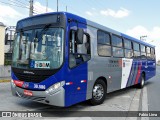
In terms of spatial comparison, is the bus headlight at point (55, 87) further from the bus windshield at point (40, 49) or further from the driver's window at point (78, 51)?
the driver's window at point (78, 51)

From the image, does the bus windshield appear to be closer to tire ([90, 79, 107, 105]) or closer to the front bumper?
the front bumper

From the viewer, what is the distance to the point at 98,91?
805cm

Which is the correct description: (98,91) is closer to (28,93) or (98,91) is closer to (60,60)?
(60,60)

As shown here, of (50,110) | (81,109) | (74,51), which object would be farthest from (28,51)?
(81,109)

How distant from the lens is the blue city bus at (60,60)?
246 inches

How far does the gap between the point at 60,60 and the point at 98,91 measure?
8.08 feet

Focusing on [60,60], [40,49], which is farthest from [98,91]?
[40,49]

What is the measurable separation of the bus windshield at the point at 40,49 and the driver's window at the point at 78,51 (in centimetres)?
38

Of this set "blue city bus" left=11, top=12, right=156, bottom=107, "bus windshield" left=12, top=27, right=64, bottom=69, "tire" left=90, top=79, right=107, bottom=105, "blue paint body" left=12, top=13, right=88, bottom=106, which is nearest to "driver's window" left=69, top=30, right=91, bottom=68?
"blue city bus" left=11, top=12, right=156, bottom=107

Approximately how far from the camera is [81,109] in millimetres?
7500

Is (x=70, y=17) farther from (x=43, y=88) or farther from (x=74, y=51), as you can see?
(x=43, y=88)

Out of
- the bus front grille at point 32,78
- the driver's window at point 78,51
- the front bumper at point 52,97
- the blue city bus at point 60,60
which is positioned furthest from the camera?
the driver's window at point 78,51

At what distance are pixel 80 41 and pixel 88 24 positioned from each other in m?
1.26

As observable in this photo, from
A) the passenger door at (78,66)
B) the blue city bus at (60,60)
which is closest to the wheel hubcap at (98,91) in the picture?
the blue city bus at (60,60)
